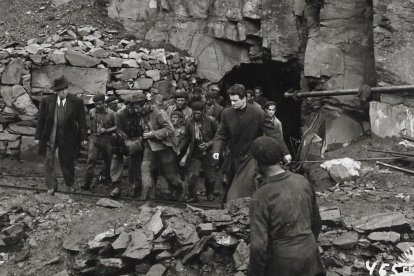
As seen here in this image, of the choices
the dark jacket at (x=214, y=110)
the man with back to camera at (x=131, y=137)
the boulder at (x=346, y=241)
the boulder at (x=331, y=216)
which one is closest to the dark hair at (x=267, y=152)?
the boulder at (x=346, y=241)

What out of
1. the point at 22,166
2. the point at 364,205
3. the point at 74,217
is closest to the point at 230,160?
the point at 364,205

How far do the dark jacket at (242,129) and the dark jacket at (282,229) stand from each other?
8.49 feet

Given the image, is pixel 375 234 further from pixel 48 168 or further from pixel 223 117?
pixel 48 168

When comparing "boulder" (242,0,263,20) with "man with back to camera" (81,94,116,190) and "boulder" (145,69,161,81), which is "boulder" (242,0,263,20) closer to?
"boulder" (145,69,161,81)

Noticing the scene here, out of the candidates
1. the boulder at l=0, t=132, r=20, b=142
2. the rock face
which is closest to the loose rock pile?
the rock face

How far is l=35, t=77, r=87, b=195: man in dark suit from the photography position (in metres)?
8.16

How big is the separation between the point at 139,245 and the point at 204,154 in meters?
2.86

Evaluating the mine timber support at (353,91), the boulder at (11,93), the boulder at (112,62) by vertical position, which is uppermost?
the boulder at (112,62)

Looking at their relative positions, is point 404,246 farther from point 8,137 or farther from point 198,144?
point 8,137

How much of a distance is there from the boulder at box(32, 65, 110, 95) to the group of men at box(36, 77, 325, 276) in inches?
88.4

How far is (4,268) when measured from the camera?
6.17 metres

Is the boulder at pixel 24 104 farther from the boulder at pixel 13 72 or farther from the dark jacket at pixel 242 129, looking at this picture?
the dark jacket at pixel 242 129

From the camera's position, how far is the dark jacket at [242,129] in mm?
6398

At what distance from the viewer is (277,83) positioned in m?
14.5
